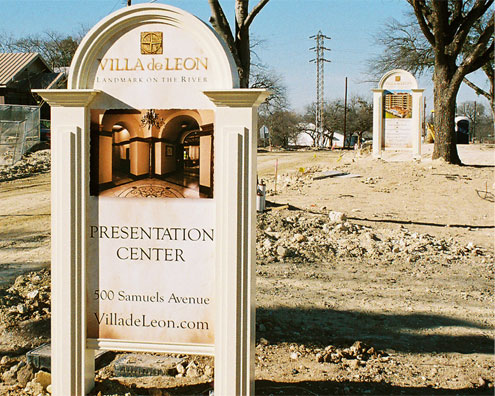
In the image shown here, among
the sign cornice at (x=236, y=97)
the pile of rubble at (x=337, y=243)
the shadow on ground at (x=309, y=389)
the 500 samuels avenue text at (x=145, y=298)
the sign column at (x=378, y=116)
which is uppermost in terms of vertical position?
the sign column at (x=378, y=116)

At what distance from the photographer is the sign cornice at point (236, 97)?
3.69 m

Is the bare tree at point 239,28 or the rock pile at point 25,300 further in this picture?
the bare tree at point 239,28

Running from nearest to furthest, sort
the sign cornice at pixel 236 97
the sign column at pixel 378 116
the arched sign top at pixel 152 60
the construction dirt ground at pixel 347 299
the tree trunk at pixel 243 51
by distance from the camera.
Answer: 1. the sign cornice at pixel 236 97
2. the arched sign top at pixel 152 60
3. the construction dirt ground at pixel 347 299
4. the tree trunk at pixel 243 51
5. the sign column at pixel 378 116

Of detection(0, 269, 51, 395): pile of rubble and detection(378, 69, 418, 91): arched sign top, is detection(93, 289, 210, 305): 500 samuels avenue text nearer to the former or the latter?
detection(0, 269, 51, 395): pile of rubble

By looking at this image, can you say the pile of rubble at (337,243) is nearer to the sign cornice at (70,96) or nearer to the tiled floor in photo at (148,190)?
the tiled floor in photo at (148,190)

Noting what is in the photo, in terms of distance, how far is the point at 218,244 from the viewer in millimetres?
3865

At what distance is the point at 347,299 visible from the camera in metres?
7.38

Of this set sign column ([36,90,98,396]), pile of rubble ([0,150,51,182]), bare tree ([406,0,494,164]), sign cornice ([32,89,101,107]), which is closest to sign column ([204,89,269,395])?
sign cornice ([32,89,101,107])

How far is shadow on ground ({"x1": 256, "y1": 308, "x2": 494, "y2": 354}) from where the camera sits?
228 inches

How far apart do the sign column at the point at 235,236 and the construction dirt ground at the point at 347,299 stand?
68cm

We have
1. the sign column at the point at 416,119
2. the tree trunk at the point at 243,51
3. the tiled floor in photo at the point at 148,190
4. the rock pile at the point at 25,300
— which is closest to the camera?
the tiled floor in photo at the point at 148,190

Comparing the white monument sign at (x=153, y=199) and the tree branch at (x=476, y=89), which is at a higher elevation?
the tree branch at (x=476, y=89)

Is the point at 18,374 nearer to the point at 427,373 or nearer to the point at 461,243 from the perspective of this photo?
the point at 427,373

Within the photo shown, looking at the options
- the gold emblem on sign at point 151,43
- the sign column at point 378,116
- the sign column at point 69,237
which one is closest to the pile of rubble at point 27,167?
the sign column at point 378,116
